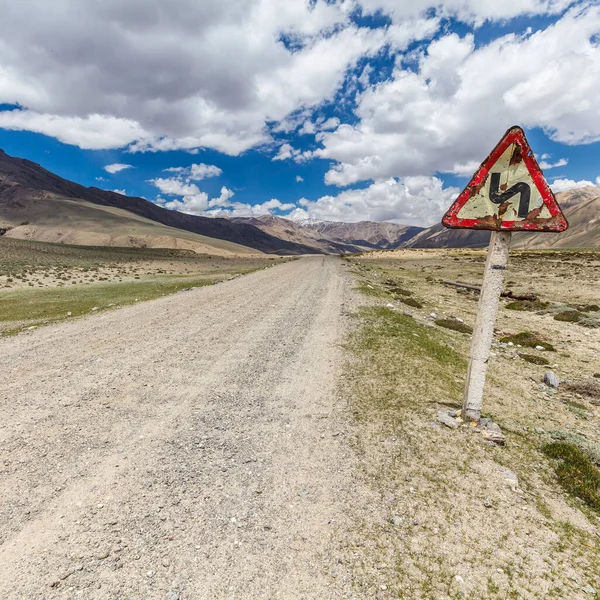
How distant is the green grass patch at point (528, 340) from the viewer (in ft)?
48.2

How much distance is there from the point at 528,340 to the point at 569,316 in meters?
8.81

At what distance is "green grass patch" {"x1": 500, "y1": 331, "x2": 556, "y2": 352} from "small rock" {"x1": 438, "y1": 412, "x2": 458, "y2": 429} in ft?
33.9

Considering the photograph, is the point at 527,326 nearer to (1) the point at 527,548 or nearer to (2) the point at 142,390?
(1) the point at 527,548

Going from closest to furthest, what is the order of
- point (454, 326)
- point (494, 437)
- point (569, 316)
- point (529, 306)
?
point (494, 437)
point (454, 326)
point (569, 316)
point (529, 306)

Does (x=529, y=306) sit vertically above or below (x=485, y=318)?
below

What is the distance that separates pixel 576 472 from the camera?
543 cm

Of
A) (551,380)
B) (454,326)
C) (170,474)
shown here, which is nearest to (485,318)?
(170,474)

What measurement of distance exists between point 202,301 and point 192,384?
1311 cm

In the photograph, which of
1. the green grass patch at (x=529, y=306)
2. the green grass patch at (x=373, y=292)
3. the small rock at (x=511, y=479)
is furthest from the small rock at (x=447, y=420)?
the green grass patch at (x=529, y=306)

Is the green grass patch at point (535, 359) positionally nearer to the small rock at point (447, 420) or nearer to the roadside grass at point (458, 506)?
the roadside grass at point (458, 506)

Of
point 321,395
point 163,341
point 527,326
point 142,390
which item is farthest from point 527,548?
point 527,326

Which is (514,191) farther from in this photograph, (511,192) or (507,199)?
(507,199)

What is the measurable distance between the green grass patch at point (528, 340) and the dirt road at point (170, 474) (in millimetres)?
9642

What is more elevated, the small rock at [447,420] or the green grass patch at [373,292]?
the green grass patch at [373,292]
